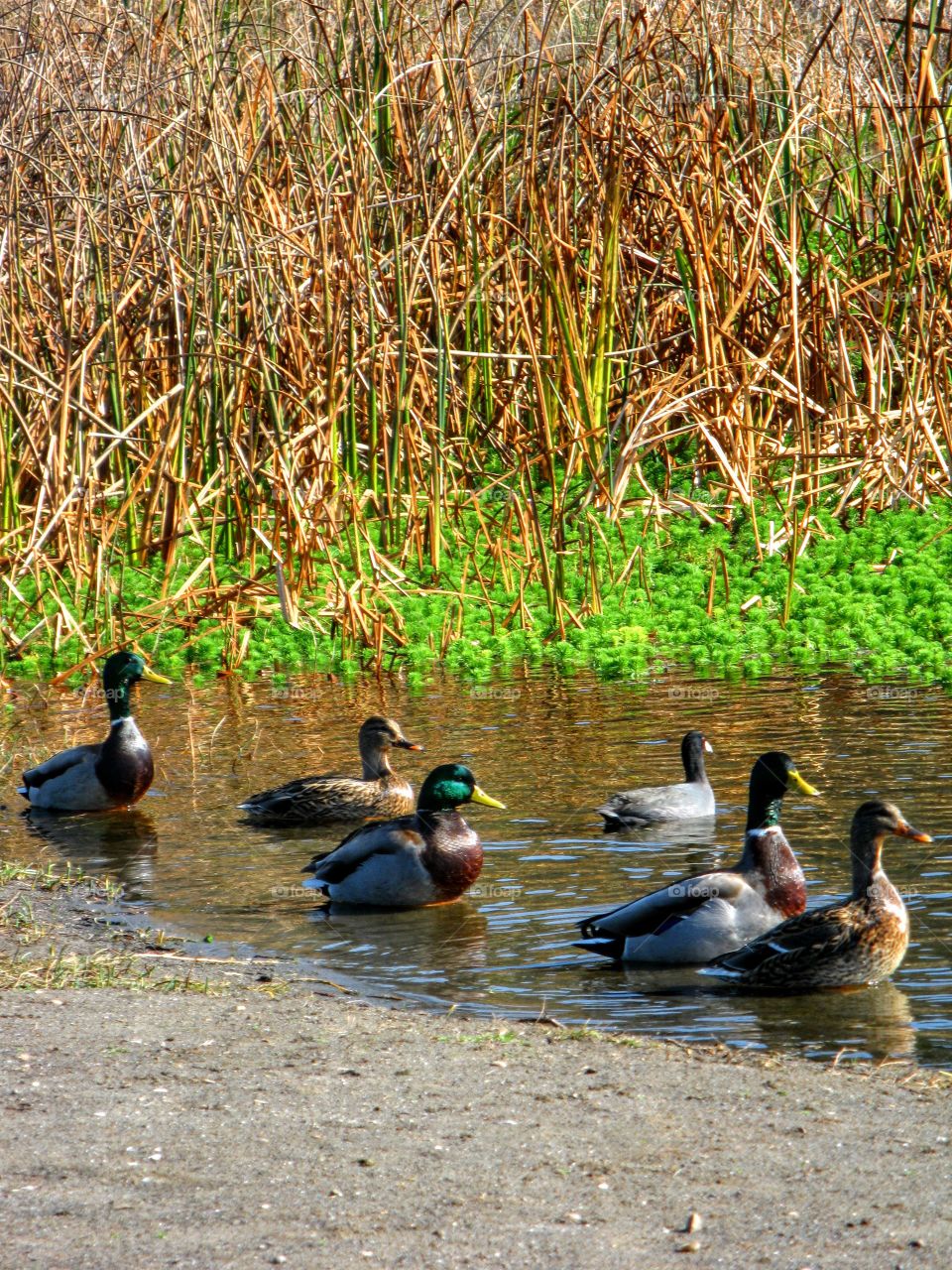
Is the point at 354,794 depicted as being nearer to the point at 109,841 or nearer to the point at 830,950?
the point at 109,841

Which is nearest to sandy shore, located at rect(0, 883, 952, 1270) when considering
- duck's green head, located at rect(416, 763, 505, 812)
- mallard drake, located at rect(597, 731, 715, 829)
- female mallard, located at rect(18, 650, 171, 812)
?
duck's green head, located at rect(416, 763, 505, 812)

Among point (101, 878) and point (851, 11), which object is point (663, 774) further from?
point (851, 11)

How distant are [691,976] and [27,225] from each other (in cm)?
725

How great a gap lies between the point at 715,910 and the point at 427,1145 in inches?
87.8

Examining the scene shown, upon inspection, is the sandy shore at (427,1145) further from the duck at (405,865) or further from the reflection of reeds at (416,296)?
the reflection of reeds at (416,296)

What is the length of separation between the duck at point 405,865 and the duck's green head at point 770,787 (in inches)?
43.2

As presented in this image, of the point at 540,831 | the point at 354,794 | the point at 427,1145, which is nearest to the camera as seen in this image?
the point at 427,1145

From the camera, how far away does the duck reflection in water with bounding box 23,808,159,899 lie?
290 inches

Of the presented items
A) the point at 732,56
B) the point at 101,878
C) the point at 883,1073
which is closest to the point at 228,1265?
the point at 883,1073

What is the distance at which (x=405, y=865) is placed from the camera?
7000mm

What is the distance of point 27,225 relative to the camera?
11234 mm

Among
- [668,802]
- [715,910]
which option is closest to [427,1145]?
[715,910]
